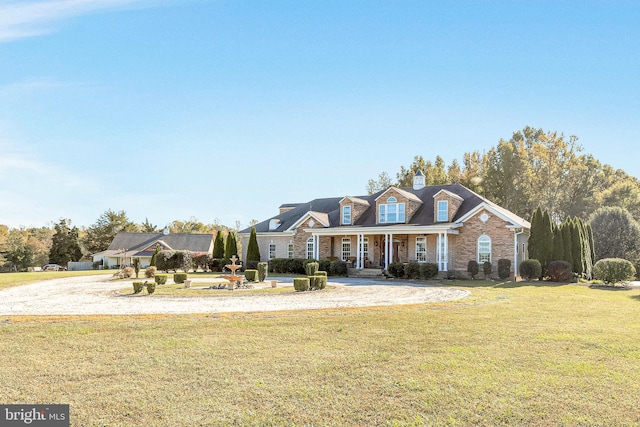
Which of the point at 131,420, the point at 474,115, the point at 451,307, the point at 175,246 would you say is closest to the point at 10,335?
the point at 131,420

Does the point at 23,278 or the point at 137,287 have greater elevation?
the point at 137,287

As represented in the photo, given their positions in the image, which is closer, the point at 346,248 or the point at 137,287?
the point at 137,287

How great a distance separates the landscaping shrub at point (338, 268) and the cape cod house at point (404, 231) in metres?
1.40

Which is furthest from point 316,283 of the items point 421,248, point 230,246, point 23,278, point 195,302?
point 23,278

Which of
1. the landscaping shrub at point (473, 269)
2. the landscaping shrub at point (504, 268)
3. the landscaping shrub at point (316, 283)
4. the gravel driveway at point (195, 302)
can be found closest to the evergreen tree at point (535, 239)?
the landscaping shrub at point (504, 268)

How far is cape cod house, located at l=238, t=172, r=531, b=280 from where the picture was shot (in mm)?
29781

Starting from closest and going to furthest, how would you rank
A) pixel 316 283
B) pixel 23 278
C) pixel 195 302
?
pixel 195 302, pixel 316 283, pixel 23 278

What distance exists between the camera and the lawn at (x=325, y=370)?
18.4 ft

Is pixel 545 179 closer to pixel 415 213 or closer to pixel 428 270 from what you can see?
pixel 415 213

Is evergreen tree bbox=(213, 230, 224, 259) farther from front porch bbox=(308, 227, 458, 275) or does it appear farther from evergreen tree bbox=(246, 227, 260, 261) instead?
front porch bbox=(308, 227, 458, 275)

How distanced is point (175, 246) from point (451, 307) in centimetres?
5325

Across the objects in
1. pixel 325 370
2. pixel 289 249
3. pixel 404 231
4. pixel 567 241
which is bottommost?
pixel 325 370

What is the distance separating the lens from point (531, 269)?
1041 inches

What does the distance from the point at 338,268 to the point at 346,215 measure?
5.33 m
